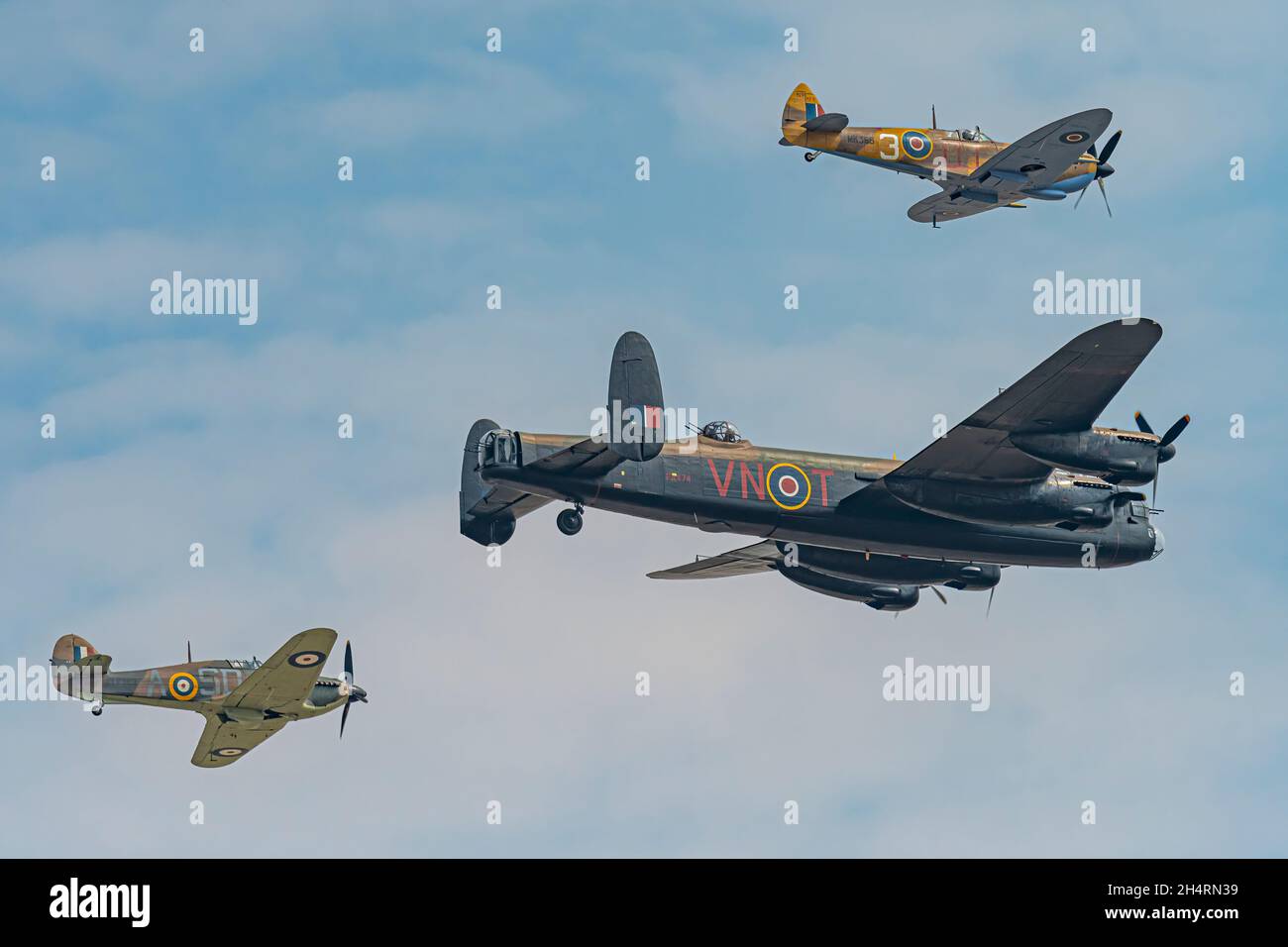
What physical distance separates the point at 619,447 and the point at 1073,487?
13719 mm

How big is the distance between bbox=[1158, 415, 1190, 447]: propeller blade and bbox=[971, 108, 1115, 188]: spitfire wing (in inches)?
504

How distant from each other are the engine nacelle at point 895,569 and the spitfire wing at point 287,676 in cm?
1334

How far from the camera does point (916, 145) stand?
60812 mm

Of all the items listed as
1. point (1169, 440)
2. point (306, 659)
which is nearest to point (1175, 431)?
point (1169, 440)

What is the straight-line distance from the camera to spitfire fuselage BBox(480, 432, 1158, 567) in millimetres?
45219

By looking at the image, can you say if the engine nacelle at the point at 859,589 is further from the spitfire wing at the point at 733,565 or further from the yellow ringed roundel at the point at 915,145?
the yellow ringed roundel at the point at 915,145

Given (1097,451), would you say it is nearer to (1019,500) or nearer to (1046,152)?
(1019,500)

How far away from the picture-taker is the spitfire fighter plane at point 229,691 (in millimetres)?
54281

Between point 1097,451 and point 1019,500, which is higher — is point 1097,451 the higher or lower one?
the higher one

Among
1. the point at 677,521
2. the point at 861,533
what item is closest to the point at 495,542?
the point at 677,521

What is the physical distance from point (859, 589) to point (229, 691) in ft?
61.6

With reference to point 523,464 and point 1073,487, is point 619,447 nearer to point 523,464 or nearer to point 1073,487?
point 523,464

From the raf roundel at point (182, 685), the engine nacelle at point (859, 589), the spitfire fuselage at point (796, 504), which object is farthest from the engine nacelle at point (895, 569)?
the raf roundel at point (182, 685)
